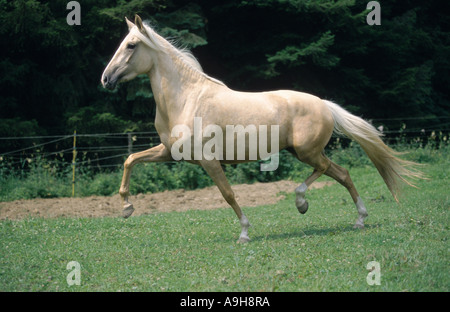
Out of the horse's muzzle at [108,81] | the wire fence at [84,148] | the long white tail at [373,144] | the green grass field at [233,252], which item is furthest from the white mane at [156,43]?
the wire fence at [84,148]

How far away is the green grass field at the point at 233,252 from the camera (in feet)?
14.8

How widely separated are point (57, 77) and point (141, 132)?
3992 mm

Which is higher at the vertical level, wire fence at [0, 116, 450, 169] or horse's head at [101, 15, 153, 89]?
horse's head at [101, 15, 153, 89]

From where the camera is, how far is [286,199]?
11.7m

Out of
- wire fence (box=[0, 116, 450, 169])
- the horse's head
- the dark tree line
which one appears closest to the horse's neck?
the horse's head

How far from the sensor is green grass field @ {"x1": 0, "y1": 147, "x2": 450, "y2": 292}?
4.52 m

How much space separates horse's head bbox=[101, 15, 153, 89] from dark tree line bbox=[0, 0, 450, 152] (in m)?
8.66

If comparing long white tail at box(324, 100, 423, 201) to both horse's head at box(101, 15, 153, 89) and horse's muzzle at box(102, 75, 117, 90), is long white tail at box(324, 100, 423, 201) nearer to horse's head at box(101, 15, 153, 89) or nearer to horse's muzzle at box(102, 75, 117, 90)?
horse's head at box(101, 15, 153, 89)

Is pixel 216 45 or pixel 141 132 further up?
pixel 216 45

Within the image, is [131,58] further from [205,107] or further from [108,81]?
[205,107]

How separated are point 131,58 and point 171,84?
0.65 m
